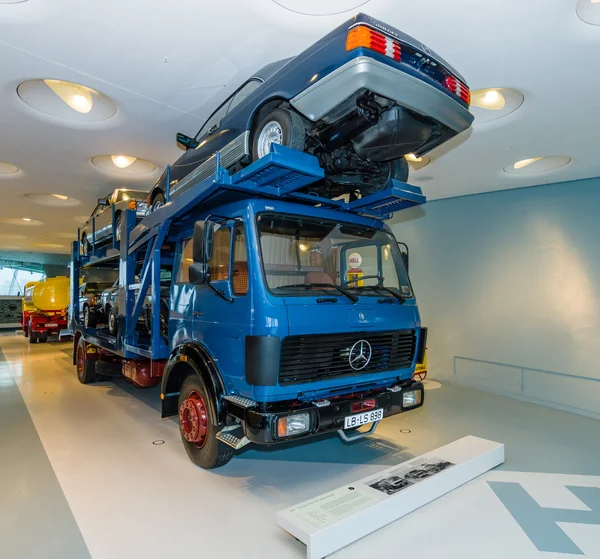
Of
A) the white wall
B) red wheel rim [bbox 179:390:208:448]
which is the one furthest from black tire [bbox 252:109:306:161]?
the white wall

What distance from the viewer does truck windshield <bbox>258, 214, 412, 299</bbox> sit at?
9.31 feet

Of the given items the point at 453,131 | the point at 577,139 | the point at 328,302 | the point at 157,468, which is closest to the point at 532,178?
the point at 577,139

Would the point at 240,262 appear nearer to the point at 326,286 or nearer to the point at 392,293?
the point at 326,286

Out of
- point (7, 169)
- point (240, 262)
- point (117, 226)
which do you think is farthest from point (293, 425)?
point (7, 169)

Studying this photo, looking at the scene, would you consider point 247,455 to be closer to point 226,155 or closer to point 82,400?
point 226,155

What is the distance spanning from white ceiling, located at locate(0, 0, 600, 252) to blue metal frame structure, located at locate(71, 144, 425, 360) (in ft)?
3.06

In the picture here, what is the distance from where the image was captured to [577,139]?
4.44 m

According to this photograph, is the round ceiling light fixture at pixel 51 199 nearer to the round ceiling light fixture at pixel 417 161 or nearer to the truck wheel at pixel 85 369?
the truck wheel at pixel 85 369

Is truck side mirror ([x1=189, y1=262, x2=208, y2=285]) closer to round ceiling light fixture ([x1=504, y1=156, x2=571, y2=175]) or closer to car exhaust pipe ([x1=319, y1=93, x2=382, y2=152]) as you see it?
car exhaust pipe ([x1=319, y1=93, x2=382, y2=152])

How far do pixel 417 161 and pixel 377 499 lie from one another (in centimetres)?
451

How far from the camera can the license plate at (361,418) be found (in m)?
2.78

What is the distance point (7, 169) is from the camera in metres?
6.55

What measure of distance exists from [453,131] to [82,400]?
5.65 meters

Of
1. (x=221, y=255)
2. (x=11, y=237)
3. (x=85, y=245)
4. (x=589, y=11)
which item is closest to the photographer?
(x=589, y=11)
